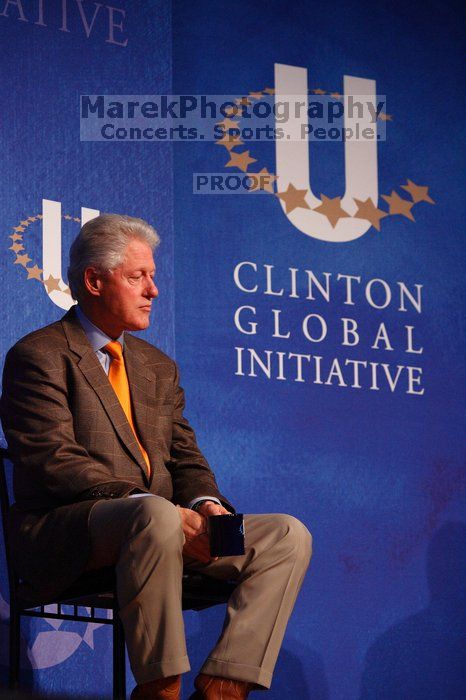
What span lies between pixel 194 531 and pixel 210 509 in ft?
0.73

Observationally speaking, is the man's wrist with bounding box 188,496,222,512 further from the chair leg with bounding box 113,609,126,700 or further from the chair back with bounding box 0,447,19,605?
the chair back with bounding box 0,447,19,605

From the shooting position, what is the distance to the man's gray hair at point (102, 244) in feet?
10.5

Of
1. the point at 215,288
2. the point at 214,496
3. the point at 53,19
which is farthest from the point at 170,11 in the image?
the point at 214,496

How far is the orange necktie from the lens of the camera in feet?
10.4

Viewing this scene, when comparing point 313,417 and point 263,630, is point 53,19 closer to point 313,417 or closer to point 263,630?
point 313,417

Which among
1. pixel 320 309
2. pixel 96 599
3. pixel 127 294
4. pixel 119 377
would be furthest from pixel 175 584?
pixel 320 309

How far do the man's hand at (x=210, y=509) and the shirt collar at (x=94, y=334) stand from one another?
1.83 feet

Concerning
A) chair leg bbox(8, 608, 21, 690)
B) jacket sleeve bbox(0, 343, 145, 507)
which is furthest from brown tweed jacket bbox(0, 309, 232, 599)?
chair leg bbox(8, 608, 21, 690)

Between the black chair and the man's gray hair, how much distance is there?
0.57 meters

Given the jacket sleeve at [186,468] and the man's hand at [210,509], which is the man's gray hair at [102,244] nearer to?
the jacket sleeve at [186,468]

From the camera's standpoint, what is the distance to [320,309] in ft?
13.8

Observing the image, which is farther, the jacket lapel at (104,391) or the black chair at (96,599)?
the jacket lapel at (104,391)

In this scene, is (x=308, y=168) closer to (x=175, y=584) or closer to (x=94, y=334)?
(x=94, y=334)

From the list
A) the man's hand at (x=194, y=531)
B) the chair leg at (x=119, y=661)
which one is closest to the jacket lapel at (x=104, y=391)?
the man's hand at (x=194, y=531)
